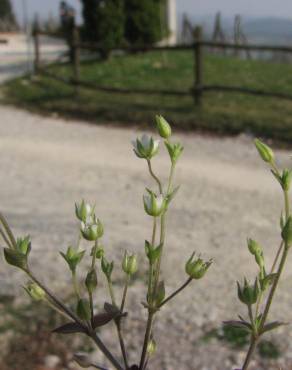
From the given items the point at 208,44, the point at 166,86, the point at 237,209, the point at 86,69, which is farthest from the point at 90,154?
the point at 86,69

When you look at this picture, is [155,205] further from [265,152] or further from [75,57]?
[75,57]

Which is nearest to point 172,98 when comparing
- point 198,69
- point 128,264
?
point 198,69

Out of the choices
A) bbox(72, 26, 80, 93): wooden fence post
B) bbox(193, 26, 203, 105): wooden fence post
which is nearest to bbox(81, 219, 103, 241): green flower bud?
bbox(193, 26, 203, 105): wooden fence post

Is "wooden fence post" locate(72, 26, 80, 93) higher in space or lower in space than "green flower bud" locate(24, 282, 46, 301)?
lower

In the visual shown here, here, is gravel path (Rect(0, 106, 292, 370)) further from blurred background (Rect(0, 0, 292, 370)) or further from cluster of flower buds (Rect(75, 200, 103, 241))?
cluster of flower buds (Rect(75, 200, 103, 241))

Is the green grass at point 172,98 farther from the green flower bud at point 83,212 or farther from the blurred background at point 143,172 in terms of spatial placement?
the green flower bud at point 83,212
